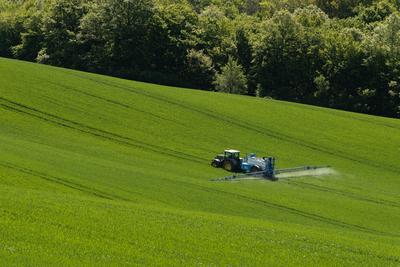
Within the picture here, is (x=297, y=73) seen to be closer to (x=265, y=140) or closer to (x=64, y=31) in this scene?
(x=64, y=31)

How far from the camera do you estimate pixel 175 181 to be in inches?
1537

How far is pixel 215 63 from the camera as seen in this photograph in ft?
339

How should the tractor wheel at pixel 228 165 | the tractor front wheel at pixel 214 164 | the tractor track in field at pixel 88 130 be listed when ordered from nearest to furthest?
1. the tractor wheel at pixel 228 165
2. the tractor front wheel at pixel 214 164
3. the tractor track in field at pixel 88 130

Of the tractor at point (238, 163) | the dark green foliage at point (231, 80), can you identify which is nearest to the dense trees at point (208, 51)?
the dark green foliage at point (231, 80)

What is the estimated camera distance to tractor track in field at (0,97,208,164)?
49.8 meters

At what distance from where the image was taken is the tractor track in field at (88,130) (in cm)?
4984

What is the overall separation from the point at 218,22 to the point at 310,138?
2164 inches

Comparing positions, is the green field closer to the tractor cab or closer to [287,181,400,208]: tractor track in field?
[287,181,400,208]: tractor track in field

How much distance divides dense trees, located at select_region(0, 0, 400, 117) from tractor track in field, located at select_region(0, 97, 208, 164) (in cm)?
4339

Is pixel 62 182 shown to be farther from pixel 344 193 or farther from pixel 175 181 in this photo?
pixel 344 193

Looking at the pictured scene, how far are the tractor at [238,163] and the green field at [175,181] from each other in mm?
1138

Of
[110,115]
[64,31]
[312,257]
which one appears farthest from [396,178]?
[64,31]

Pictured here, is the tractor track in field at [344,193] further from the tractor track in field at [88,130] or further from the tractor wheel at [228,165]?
the tractor track in field at [88,130]

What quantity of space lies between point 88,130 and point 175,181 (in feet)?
50.7
